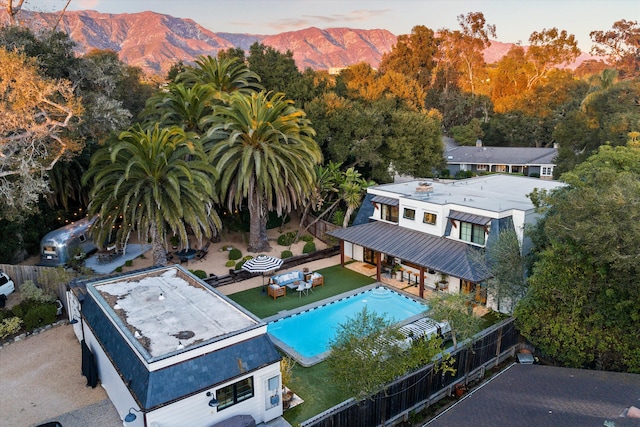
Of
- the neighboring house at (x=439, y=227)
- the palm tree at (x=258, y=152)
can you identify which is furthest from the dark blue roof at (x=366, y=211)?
the palm tree at (x=258, y=152)

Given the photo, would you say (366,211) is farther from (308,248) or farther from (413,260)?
(413,260)

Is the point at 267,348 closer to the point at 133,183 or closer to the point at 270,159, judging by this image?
the point at 133,183

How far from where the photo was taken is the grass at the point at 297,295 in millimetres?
22938

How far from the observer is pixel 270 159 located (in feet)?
90.8

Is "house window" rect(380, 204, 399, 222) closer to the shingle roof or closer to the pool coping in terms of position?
the pool coping

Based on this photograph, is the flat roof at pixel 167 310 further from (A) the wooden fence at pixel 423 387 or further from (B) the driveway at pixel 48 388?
(A) the wooden fence at pixel 423 387

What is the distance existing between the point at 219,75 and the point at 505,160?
134 ft

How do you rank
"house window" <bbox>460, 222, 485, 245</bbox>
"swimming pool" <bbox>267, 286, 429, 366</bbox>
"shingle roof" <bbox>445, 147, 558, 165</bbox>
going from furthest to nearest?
"shingle roof" <bbox>445, 147, 558, 165</bbox>, "house window" <bbox>460, 222, 485, 245</bbox>, "swimming pool" <bbox>267, 286, 429, 366</bbox>

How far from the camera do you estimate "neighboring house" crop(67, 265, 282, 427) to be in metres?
12.0

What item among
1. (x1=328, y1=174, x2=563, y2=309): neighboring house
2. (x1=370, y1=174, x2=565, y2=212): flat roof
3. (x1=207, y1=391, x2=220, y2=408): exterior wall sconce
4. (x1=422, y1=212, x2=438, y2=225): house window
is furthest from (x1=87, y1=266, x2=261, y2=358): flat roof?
(x1=370, y1=174, x2=565, y2=212): flat roof

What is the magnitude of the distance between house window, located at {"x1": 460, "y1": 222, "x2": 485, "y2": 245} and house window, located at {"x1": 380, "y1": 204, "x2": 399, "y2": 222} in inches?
184

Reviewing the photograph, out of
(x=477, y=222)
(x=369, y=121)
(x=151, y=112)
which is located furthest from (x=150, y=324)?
(x=369, y=121)

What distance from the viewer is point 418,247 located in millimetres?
24078

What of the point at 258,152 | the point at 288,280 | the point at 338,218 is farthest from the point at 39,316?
the point at 338,218
